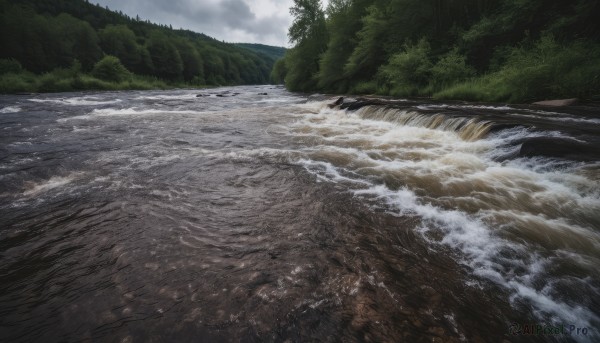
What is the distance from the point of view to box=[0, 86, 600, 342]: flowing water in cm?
248

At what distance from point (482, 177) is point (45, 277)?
7123mm

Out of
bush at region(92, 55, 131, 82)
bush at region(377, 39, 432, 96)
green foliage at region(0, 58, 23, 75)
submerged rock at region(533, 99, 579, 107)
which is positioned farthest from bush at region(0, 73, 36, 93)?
submerged rock at region(533, 99, 579, 107)

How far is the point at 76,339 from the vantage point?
2.28m

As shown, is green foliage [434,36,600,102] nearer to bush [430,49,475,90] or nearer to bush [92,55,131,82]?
bush [430,49,475,90]

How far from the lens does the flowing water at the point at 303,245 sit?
2480 mm

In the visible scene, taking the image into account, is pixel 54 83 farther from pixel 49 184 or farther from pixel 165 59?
pixel 49 184

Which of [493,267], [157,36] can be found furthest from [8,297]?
[157,36]

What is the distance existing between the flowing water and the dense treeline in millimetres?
5812

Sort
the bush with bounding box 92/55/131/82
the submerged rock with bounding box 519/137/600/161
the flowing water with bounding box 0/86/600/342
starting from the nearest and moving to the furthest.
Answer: the flowing water with bounding box 0/86/600/342 < the submerged rock with bounding box 519/137/600/161 < the bush with bounding box 92/55/131/82

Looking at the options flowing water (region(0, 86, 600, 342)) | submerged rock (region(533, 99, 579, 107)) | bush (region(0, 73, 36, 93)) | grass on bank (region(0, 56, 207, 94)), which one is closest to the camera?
flowing water (region(0, 86, 600, 342))

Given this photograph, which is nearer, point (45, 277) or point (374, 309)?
point (374, 309)

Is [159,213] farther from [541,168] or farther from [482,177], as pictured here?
[541,168]

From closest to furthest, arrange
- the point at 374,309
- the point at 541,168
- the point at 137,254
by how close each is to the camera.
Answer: the point at 374,309 → the point at 137,254 → the point at 541,168

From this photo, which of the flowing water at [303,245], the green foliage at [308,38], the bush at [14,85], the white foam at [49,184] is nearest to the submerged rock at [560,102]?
the flowing water at [303,245]
